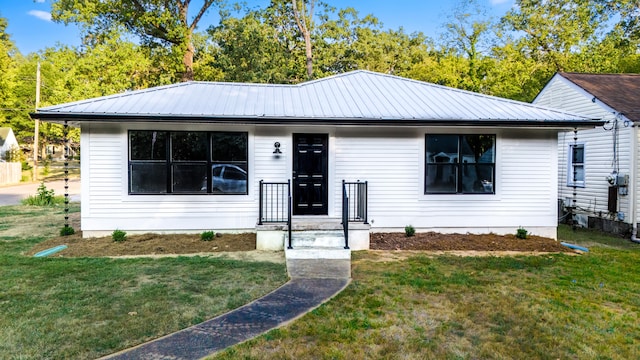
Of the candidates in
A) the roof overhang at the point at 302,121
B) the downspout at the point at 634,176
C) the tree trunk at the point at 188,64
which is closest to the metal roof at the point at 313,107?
the roof overhang at the point at 302,121

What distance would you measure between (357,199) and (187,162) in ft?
12.4

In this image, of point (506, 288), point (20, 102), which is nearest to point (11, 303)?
point (506, 288)

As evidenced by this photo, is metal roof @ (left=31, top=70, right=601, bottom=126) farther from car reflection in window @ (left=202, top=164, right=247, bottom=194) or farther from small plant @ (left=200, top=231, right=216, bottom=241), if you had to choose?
small plant @ (left=200, top=231, right=216, bottom=241)

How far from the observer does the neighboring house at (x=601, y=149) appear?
375 inches

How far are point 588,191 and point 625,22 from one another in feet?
49.3

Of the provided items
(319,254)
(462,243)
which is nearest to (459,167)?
(462,243)

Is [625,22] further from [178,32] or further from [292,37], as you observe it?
[178,32]

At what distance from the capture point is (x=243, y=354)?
3275 millimetres

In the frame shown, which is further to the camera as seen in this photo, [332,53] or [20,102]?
[20,102]

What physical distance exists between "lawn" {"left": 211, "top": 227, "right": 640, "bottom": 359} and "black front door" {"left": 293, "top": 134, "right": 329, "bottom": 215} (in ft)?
7.50

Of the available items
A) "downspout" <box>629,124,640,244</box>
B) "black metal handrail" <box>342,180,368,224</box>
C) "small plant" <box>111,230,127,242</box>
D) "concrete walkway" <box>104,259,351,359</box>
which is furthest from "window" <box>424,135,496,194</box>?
"small plant" <box>111,230,127,242</box>

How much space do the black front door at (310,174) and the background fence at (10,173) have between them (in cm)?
2549

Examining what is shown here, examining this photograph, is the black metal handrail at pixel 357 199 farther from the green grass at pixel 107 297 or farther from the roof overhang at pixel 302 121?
the green grass at pixel 107 297

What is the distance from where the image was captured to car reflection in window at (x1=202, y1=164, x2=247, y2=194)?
8.23 meters
